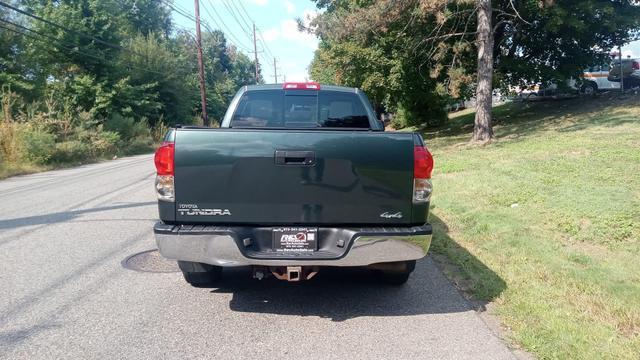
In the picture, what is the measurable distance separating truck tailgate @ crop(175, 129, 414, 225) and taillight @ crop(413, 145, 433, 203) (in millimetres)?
48

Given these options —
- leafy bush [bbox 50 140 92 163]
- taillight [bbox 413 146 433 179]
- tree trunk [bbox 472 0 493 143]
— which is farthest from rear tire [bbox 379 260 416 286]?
leafy bush [bbox 50 140 92 163]

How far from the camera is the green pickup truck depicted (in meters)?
3.93

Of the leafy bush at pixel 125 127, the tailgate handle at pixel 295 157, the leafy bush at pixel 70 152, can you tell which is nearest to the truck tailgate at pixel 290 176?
the tailgate handle at pixel 295 157

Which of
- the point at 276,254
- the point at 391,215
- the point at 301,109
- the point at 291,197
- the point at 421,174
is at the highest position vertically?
the point at 301,109

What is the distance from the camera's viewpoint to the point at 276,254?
3953 mm

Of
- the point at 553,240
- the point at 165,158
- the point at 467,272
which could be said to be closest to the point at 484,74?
the point at 553,240

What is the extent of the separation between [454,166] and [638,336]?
898 cm

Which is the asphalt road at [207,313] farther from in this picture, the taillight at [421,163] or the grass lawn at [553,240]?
the taillight at [421,163]

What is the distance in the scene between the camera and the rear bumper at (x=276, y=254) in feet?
12.8

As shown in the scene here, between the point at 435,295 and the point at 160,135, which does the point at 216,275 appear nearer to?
the point at 435,295

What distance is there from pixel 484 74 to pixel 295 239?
15.7 m

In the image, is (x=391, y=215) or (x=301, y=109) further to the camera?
(x=301, y=109)

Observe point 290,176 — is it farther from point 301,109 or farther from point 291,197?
point 301,109

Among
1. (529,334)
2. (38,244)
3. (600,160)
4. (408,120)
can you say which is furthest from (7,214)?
(408,120)
